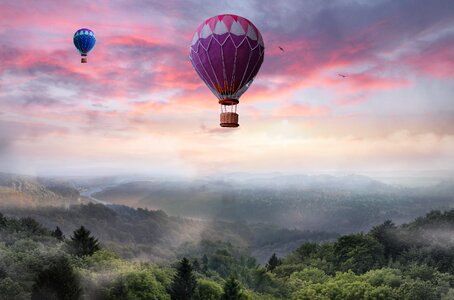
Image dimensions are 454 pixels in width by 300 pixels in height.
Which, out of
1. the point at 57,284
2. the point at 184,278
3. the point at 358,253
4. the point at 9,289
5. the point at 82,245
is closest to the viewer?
the point at 9,289

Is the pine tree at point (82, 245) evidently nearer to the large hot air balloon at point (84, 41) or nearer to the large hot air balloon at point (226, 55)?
the large hot air balloon at point (84, 41)

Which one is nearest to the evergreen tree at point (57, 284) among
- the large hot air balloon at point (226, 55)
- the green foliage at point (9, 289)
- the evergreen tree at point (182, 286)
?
the green foliage at point (9, 289)

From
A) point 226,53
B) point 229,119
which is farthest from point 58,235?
point 226,53

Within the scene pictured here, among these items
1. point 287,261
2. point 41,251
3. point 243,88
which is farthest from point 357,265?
point 243,88

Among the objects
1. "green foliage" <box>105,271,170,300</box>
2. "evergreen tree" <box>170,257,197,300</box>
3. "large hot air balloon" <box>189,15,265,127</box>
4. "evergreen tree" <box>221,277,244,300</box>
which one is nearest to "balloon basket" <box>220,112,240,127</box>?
"large hot air balloon" <box>189,15,265,127</box>

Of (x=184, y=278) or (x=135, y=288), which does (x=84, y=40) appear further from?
(x=184, y=278)
